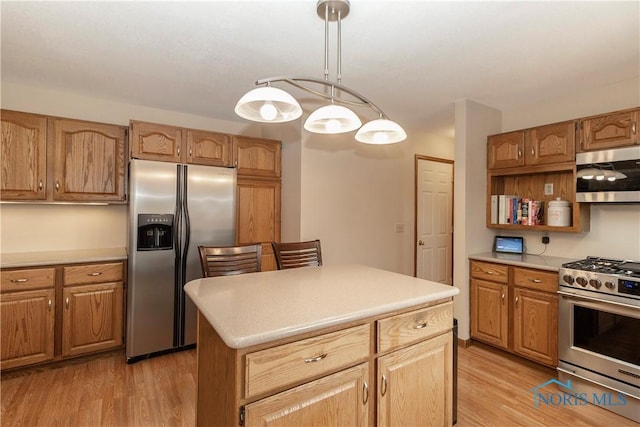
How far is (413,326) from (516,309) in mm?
1746

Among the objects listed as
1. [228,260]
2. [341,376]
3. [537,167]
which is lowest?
[341,376]

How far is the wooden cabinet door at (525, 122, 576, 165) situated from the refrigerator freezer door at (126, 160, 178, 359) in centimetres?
328

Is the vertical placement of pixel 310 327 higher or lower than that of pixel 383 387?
higher

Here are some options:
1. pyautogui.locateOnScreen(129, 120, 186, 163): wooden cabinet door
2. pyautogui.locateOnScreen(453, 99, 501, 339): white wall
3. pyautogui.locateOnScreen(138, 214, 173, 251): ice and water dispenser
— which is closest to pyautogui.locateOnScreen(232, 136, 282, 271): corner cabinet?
pyautogui.locateOnScreen(129, 120, 186, 163): wooden cabinet door

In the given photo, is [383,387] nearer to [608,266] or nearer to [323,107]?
[323,107]

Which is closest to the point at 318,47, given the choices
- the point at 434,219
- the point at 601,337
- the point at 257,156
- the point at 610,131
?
the point at 257,156

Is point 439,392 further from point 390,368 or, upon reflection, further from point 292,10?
point 292,10

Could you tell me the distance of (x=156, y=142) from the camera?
3002 mm

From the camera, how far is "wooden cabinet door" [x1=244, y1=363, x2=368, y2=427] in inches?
→ 44.8

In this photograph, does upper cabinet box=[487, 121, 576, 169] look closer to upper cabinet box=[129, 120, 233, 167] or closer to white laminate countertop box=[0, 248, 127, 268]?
upper cabinet box=[129, 120, 233, 167]

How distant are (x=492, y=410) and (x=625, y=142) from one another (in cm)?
217

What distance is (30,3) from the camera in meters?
1.71

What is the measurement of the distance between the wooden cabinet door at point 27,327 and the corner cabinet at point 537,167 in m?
4.07

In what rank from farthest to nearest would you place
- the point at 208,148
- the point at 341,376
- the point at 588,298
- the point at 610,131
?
1. the point at 208,148
2. the point at 610,131
3. the point at 588,298
4. the point at 341,376
